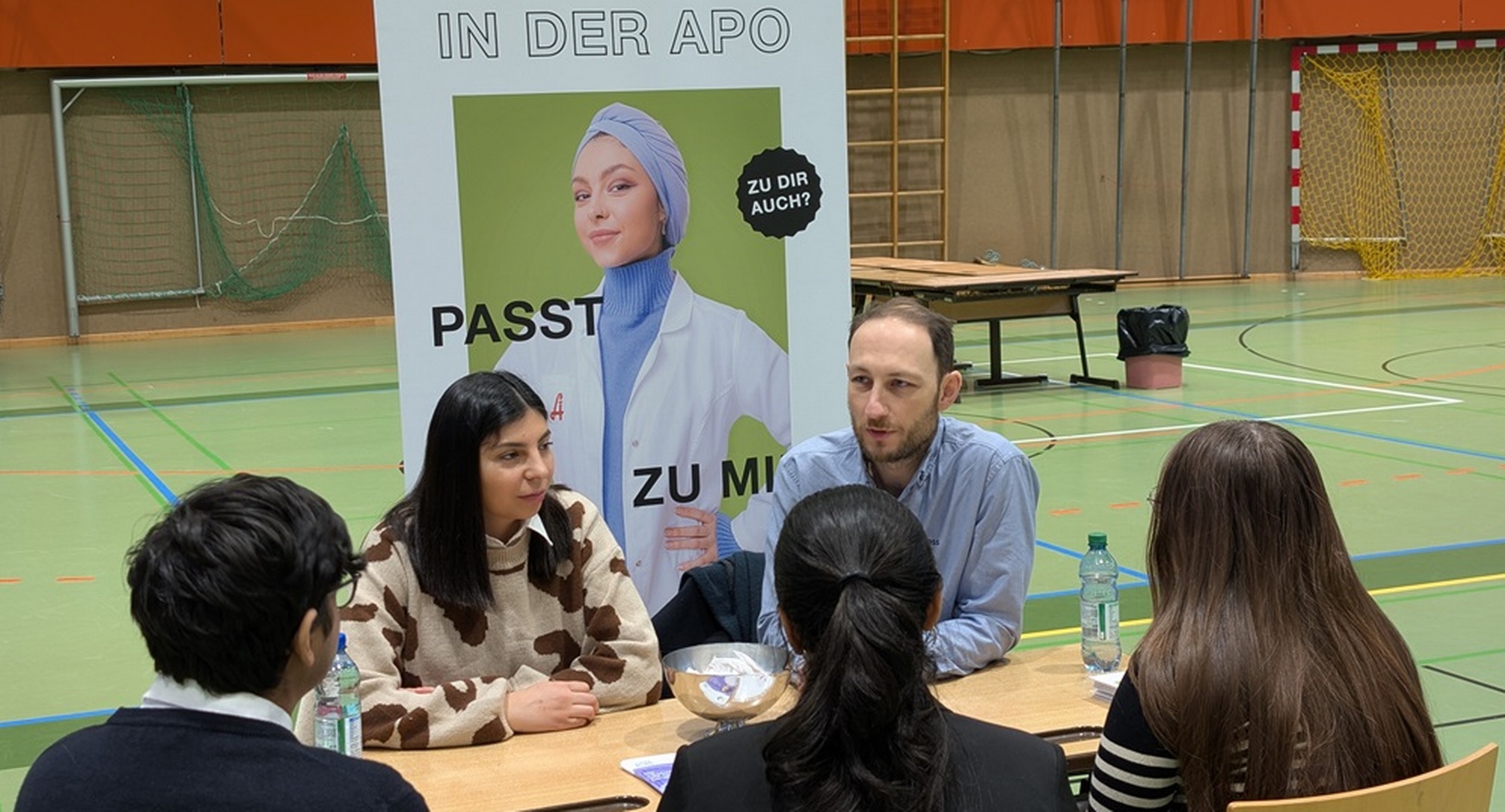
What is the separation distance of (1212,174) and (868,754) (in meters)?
16.9

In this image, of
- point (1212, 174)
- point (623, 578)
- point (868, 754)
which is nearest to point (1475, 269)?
point (1212, 174)

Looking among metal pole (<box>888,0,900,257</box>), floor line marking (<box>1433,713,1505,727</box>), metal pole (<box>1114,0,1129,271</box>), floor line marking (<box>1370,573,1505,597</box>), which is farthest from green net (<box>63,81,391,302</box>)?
floor line marking (<box>1433,713,1505,727</box>)

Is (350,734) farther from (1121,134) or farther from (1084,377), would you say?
(1121,134)

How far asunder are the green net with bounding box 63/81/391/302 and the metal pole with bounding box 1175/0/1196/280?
828 cm

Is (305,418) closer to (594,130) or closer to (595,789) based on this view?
(594,130)

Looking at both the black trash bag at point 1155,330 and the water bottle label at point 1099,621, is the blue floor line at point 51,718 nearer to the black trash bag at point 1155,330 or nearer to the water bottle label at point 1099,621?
the water bottle label at point 1099,621

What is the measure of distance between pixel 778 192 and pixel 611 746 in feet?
6.59

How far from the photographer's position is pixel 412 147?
3973 mm

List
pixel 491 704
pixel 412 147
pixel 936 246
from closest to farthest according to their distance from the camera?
pixel 491 704, pixel 412 147, pixel 936 246

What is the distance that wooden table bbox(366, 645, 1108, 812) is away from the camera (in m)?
2.56

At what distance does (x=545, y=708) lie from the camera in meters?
2.88

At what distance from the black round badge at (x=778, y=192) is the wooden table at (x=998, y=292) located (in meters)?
5.86

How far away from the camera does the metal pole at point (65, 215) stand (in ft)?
48.0

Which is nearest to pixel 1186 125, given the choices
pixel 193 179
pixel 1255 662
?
pixel 193 179
